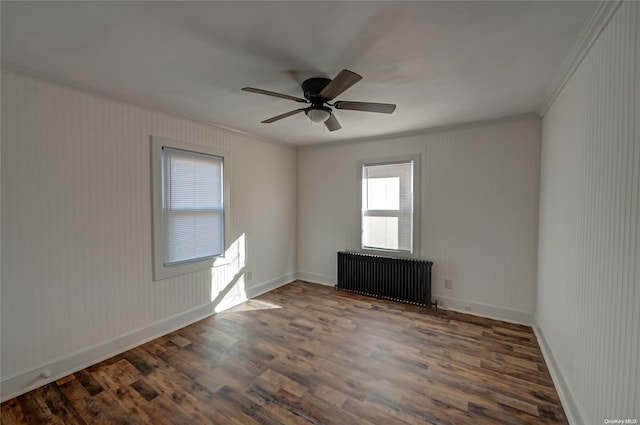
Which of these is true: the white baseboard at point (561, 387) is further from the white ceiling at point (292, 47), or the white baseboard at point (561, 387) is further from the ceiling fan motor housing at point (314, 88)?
the ceiling fan motor housing at point (314, 88)

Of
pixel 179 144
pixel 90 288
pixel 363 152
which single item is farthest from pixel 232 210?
pixel 363 152

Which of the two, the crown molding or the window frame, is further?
the window frame

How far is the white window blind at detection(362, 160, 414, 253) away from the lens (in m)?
3.91

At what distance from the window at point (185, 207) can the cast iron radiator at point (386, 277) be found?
199 cm

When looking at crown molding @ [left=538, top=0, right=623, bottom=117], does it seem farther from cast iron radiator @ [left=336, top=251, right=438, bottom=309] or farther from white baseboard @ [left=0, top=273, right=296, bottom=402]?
white baseboard @ [left=0, top=273, right=296, bottom=402]

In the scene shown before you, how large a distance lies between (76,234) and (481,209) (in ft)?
14.3

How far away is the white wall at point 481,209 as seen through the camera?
3092 mm

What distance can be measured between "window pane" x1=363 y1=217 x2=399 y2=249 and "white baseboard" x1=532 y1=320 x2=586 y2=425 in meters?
1.97

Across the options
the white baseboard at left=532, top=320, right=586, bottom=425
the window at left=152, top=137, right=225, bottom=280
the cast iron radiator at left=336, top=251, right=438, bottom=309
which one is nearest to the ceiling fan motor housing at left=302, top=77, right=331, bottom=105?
the window at left=152, top=137, right=225, bottom=280

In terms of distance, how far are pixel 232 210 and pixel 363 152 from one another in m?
2.24

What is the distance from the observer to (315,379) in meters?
2.16

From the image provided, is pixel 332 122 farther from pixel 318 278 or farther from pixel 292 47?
pixel 318 278

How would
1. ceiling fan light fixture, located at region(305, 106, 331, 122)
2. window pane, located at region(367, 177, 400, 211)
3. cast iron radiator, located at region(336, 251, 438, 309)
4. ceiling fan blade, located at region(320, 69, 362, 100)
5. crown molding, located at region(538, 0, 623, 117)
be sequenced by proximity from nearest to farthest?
crown molding, located at region(538, 0, 623, 117) → ceiling fan blade, located at region(320, 69, 362, 100) → ceiling fan light fixture, located at region(305, 106, 331, 122) → cast iron radiator, located at region(336, 251, 438, 309) → window pane, located at region(367, 177, 400, 211)

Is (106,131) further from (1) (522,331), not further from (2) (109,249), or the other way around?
(1) (522,331)
